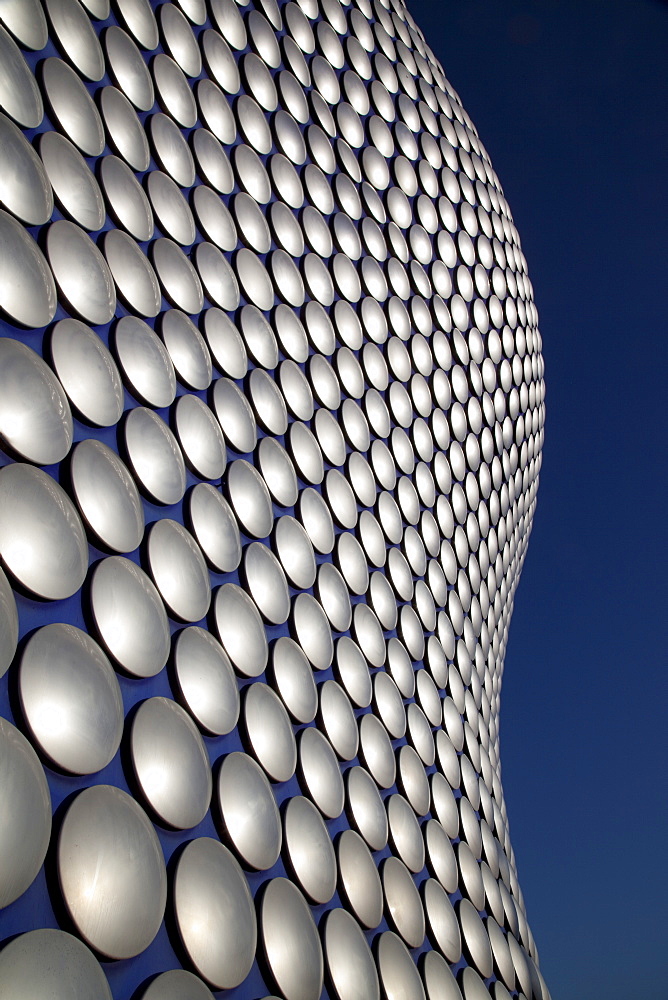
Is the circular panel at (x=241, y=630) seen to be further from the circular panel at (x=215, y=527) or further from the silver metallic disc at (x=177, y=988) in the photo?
the silver metallic disc at (x=177, y=988)

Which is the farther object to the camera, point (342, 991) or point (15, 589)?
point (342, 991)

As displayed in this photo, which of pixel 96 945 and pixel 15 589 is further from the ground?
pixel 15 589

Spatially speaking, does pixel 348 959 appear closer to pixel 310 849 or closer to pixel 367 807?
pixel 310 849

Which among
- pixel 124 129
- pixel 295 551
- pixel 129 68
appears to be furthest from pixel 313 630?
pixel 129 68

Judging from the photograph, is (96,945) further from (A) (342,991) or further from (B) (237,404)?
(B) (237,404)

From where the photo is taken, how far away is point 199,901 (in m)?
2.56

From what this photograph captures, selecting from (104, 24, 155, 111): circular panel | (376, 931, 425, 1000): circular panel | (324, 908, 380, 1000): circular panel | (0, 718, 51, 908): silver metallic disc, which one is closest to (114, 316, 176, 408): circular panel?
(104, 24, 155, 111): circular panel

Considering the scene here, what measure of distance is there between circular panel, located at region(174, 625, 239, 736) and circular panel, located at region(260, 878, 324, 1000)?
64 cm

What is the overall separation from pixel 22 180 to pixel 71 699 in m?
1.84

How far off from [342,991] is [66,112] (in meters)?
3.72

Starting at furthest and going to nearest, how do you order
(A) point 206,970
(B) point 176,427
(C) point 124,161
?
1. (C) point 124,161
2. (B) point 176,427
3. (A) point 206,970

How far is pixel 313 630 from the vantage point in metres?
4.23

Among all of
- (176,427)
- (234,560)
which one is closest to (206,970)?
(234,560)

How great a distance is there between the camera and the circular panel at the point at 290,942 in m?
2.90
